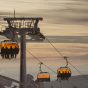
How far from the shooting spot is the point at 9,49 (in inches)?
1176

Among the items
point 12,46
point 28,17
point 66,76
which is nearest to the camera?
point 28,17

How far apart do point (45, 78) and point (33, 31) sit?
84.2 ft

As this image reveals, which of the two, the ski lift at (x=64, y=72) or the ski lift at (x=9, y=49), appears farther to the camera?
the ski lift at (x=64, y=72)

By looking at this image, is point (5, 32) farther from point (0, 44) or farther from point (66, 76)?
point (66, 76)

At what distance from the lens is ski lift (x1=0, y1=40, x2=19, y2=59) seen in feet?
95.7

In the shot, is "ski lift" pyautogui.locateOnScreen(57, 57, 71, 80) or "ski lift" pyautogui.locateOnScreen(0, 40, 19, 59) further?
"ski lift" pyautogui.locateOnScreen(57, 57, 71, 80)

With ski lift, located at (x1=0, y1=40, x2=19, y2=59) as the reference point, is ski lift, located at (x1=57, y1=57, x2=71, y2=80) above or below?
below

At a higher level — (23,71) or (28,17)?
(28,17)

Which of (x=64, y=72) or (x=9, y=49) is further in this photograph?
(x=64, y=72)

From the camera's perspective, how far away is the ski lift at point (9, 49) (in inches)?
1149

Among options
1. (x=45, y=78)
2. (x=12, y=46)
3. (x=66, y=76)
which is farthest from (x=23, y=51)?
(x=45, y=78)

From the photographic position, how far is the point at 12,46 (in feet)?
98.1

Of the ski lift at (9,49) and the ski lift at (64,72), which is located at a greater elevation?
the ski lift at (9,49)

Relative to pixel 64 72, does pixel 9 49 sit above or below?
above
